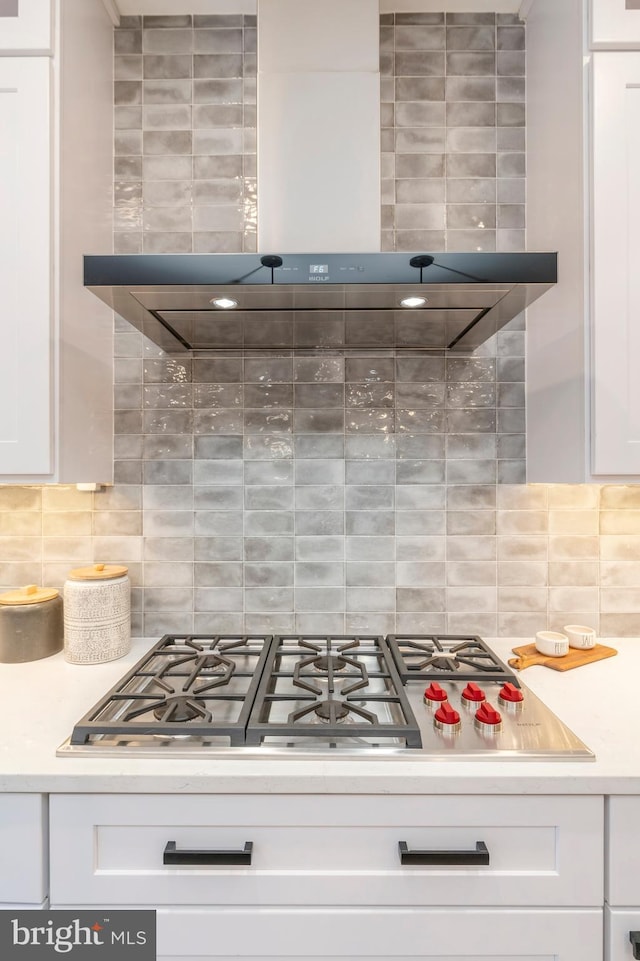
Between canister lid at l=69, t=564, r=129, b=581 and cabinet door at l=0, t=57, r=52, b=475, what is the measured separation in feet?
1.05

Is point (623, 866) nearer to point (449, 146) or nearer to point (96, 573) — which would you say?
point (96, 573)

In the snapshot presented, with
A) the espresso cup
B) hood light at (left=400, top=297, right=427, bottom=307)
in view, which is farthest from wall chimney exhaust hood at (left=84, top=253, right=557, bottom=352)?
the espresso cup

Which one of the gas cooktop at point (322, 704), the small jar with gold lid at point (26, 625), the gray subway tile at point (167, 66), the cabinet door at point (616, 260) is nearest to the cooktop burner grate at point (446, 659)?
the gas cooktop at point (322, 704)

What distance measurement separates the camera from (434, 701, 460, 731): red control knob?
99cm

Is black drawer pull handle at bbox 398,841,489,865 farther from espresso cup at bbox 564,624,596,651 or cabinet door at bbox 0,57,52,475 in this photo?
cabinet door at bbox 0,57,52,475

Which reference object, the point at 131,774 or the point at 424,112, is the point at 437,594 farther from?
the point at 424,112

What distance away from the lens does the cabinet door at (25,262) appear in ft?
3.85

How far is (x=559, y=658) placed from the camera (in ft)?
4.51

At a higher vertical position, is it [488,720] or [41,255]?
[41,255]

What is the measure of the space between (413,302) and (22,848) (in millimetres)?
1280

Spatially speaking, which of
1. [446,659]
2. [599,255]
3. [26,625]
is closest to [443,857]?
[446,659]

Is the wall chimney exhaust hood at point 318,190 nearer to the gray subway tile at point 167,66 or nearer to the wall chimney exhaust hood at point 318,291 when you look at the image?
→ the wall chimney exhaust hood at point 318,291

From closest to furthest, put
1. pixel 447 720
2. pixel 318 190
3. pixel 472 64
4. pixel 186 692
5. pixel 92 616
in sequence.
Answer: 1. pixel 447 720
2. pixel 186 692
3. pixel 318 190
4. pixel 92 616
5. pixel 472 64

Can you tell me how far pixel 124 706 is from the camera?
3.62 feet
